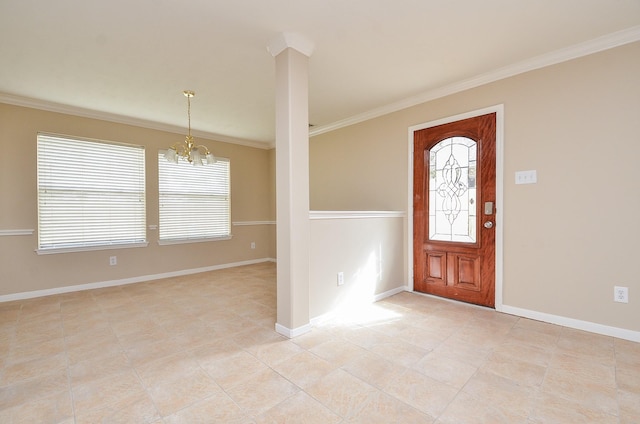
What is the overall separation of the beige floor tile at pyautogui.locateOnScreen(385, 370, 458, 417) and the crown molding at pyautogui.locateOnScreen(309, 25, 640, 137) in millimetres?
2945

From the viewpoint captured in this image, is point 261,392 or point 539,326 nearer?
point 261,392

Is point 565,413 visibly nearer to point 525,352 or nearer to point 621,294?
point 525,352

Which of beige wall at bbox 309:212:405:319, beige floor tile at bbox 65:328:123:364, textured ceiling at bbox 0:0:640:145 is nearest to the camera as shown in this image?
textured ceiling at bbox 0:0:640:145

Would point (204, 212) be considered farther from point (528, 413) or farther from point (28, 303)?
point (528, 413)

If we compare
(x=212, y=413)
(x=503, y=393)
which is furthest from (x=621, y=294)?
(x=212, y=413)

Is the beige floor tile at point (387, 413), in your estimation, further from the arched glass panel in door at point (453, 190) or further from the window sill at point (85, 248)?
the window sill at point (85, 248)

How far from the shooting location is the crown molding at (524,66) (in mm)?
2320

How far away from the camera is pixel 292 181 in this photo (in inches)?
95.5

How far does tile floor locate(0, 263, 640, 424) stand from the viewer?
1.54 m

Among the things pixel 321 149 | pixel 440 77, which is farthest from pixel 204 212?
pixel 440 77

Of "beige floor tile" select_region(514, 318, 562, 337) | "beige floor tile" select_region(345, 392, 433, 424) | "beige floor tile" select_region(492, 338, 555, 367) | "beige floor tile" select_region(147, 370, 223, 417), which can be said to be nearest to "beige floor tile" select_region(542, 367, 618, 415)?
"beige floor tile" select_region(492, 338, 555, 367)

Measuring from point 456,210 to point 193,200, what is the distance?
430 cm

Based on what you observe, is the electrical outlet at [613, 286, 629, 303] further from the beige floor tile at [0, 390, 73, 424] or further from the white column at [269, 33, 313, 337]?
the beige floor tile at [0, 390, 73, 424]

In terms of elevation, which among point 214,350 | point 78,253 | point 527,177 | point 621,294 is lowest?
point 214,350
